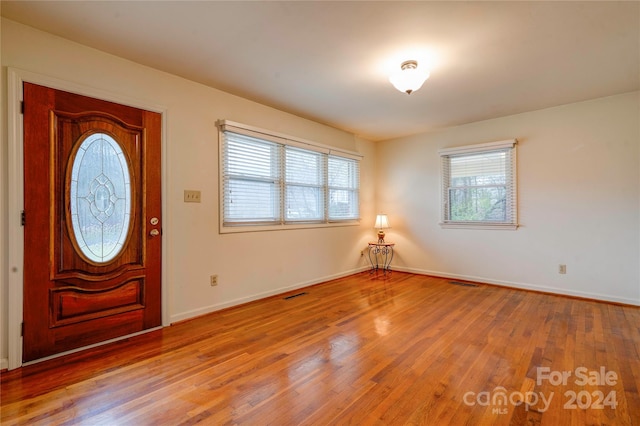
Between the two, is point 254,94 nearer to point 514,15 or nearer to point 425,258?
point 514,15

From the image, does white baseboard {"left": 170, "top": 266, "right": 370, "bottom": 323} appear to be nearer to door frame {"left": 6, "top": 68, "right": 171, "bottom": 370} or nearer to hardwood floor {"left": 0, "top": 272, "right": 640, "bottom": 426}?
hardwood floor {"left": 0, "top": 272, "right": 640, "bottom": 426}

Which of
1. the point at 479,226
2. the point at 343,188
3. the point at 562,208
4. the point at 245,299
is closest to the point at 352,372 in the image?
the point at 245,299

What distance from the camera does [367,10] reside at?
81.1 inches

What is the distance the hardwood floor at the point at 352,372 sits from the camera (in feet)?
5.46

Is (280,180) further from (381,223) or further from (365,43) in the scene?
(381,223)

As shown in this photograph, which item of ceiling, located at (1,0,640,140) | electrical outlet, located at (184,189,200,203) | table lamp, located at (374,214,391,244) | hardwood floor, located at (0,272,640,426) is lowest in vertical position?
hardwood floor, located at (0,272,640,426)

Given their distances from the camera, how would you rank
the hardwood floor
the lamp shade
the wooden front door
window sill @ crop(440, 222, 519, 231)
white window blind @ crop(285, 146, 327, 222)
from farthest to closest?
1. the lamp shade
2. window sill @ crop(440, 222, 519, 231)
3. white window blind @ crop(285, 146, 327, 222)
4. the wooden front door
5. the hardwood floor

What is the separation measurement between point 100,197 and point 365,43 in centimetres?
258

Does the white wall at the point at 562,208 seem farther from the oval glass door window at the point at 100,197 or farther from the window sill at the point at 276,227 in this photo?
the oval glass door window at the point at 100,197

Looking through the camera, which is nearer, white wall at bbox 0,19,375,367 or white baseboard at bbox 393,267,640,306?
white wall at bbox 0,19,375,367

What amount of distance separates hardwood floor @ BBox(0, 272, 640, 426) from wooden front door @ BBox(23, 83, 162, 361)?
25 cm

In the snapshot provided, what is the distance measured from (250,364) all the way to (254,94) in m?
2.88

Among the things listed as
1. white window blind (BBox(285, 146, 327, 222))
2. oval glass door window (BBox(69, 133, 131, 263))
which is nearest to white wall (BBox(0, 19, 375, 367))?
white window blind (BBox(285, 146, 327, 222))

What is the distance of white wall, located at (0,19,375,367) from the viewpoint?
7.47ft
